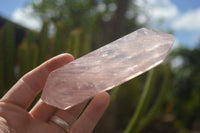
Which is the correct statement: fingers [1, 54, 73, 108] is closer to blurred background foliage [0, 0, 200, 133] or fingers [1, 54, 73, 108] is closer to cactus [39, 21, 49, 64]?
blurred background foliage [0, 0, 200, 133]

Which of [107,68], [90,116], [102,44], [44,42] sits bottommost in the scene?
[102,44]

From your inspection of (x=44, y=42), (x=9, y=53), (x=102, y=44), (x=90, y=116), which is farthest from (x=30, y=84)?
(x=102, y=44)

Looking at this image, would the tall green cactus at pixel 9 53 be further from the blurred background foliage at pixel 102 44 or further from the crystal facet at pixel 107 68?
the crystal facet at pixel 107 68

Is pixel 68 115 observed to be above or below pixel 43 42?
below

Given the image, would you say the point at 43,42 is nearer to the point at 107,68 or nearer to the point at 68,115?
the point at 68,115

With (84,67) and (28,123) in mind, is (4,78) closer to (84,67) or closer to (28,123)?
(28,123)

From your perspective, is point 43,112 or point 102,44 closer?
point 43,112
